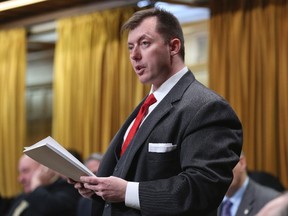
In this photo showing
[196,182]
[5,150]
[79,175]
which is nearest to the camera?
[196,182]

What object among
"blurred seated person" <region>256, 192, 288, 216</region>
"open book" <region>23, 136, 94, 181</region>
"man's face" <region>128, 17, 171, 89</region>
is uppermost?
"man's face" <region>128, 17, 171, 89</region>

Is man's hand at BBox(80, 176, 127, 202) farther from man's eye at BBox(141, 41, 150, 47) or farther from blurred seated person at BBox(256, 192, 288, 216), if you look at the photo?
blurred seated person at BBox(256, 192, 288, 216)

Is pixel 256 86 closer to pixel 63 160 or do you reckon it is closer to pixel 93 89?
pixel 93 89

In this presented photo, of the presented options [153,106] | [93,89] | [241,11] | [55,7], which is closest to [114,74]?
[93,89]

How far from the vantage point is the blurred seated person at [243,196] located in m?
3.82

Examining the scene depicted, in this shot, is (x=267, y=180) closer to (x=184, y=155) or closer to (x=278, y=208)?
(x=184, y=155)

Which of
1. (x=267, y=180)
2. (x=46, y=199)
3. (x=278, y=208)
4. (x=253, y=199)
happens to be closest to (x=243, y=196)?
(x=253, y=199)

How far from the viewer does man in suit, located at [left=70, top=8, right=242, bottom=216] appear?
7.27 ft

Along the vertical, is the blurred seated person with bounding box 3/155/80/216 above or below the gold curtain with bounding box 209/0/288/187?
below

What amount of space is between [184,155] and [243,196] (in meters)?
1.72

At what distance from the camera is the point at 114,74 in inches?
251

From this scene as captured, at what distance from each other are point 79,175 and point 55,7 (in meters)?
4.39

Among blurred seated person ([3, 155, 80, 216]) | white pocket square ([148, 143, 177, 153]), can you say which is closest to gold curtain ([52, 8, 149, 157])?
blurred seated person ([3, 155, 80, 216])

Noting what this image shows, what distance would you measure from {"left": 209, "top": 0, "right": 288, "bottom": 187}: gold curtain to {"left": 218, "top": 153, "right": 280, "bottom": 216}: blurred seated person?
121 cm
